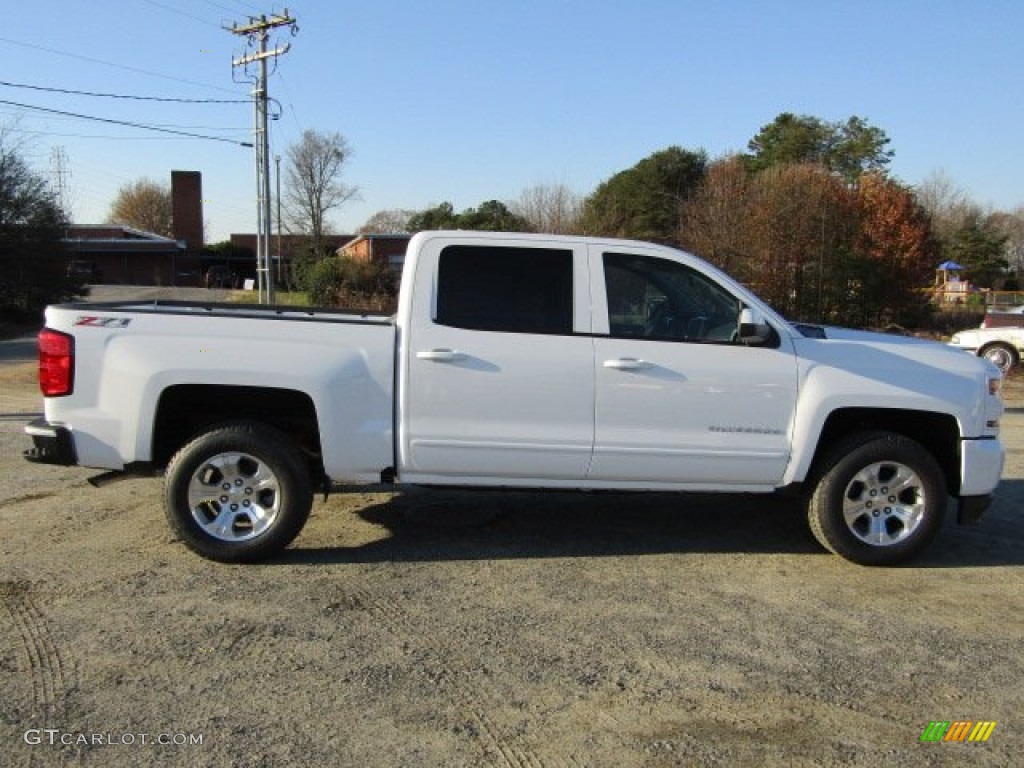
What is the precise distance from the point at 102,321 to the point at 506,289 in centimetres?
239

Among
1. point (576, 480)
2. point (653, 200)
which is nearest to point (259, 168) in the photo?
point (653, 200)

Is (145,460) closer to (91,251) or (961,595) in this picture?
(961,595)

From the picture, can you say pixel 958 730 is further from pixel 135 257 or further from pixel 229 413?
pixel 135 257

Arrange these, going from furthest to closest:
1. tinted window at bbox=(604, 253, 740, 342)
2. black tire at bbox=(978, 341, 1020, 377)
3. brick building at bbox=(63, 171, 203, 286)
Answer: brick building at bbox=(63, 171, 203, 286) < black tire at bbox=(978, 341, 1020, 377) < tinted window at bbox=(604, 253, 740, 342)

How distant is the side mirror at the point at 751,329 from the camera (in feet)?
17.1

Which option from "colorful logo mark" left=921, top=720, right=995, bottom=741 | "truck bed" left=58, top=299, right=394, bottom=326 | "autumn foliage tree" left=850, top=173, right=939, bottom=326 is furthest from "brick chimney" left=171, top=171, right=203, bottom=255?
"colorful logo mark" left=921, top=720, right=995, bottom=741

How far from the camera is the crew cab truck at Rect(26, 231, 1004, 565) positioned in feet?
16.7

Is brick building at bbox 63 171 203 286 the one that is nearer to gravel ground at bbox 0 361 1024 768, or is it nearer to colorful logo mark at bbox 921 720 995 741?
gravel ground at bbox 0 361 1024 768

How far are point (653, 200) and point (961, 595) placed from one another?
3339 centimetres

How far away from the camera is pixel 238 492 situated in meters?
5.20

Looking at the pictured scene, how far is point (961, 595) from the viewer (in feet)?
16.5

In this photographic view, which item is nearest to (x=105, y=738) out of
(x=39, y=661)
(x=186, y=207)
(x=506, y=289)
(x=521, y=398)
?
(x=39, y=661)

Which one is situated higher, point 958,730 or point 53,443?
point 53,443

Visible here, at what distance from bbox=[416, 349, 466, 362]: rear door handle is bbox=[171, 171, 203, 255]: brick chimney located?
262 ft
